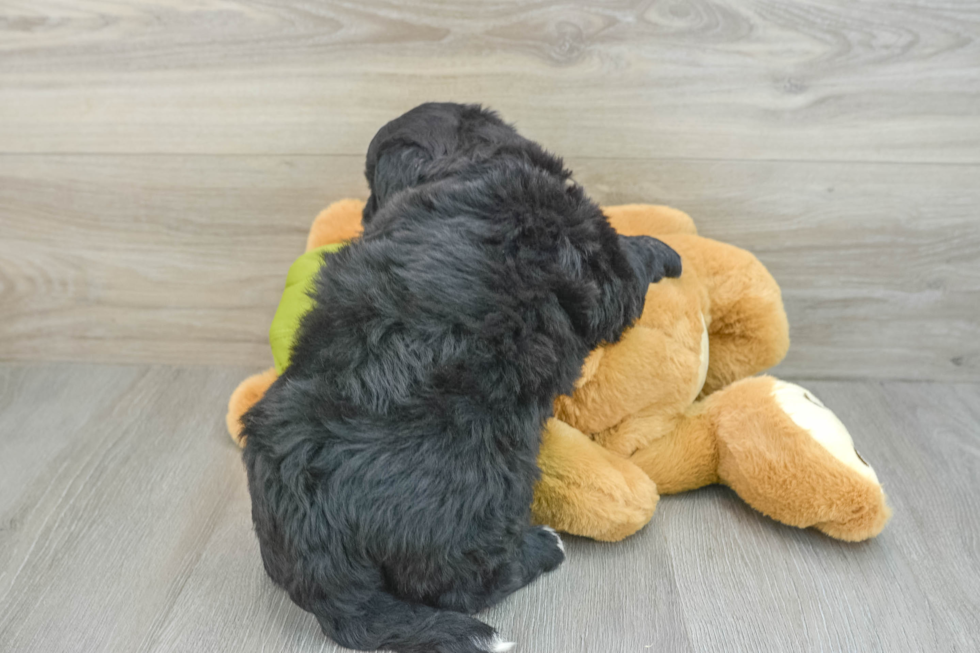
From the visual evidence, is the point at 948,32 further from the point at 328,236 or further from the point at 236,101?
the point at 236,101

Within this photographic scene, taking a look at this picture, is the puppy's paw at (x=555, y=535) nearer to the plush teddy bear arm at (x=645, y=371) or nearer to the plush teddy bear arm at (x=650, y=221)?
the plush teddy bear arm at (x=645, y=371)

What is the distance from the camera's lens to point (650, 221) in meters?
1.11

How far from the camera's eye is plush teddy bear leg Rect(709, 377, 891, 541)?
0.88 meters

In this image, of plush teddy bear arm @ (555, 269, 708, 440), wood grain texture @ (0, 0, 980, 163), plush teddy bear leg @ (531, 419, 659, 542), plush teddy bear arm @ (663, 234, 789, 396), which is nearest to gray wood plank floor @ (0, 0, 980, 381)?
wood grain texture @ (0, 0, 980, 163)

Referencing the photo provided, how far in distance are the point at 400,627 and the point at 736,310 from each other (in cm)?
65

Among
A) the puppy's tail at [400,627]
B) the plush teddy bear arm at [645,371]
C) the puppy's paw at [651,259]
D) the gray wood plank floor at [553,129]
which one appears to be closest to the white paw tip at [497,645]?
the puppy's tail at [400,627]

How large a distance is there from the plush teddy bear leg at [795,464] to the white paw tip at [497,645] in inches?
16.2

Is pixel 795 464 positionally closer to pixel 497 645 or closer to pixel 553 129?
pixel 497 645

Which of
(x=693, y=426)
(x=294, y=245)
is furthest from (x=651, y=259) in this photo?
(x=294, y=245)

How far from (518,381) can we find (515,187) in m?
0.22

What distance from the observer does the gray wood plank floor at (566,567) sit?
81cm

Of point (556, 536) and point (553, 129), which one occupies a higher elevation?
point (553, 129)

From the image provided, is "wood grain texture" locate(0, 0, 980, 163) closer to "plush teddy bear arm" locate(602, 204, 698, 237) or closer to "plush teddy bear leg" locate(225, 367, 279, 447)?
"plush teddy bear arm" locate(602, 204, 698, 237)

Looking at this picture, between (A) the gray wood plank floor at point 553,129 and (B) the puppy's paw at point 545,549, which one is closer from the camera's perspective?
(B) the puppy's paw at point 545,549
